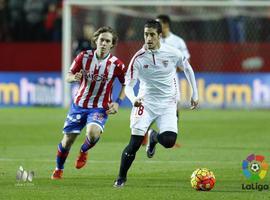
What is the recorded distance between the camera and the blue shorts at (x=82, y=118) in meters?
11.3

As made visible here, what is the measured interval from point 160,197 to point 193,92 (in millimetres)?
1842

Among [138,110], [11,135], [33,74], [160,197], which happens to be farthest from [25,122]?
[160,197]

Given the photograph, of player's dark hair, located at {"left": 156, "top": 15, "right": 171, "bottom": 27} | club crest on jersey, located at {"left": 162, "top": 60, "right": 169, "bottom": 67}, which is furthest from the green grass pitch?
player's dark hair, located at {"left": 156, "top": 15, "right": 171, "bottom": 27}

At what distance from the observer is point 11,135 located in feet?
57.2

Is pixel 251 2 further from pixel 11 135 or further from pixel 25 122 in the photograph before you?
pixel 11 135

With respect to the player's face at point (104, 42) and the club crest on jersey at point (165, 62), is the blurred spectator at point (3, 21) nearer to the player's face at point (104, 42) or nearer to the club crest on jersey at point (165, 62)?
the player's face at point (104, 42)

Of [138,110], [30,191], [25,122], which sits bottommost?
[25,122]

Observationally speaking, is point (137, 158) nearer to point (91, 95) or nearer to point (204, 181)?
point (91, 95)

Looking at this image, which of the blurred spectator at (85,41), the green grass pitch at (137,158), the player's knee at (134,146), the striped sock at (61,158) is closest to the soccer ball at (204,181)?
the green grass pitch at (137,158)

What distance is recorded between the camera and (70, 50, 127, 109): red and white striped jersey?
1138cm

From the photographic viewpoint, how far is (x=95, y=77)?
11.4m

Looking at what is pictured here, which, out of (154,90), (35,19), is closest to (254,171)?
(154,90)

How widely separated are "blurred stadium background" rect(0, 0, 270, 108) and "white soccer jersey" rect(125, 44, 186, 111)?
1290 centimetres

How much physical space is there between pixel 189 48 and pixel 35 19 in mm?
5115
